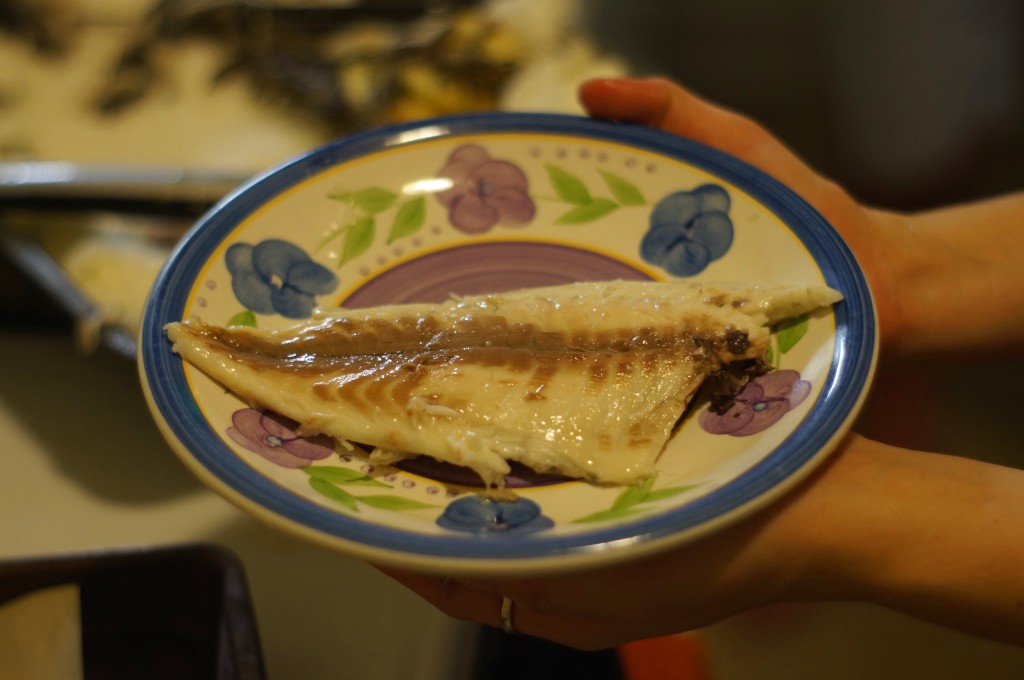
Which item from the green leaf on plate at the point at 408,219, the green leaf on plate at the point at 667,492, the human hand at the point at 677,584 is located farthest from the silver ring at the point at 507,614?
the green leaf on plate at the point at 408,219

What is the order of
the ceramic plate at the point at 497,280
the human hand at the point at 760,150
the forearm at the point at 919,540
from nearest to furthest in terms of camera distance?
1. the ceramic plate at the point at 497,280
2. the forearm at the point at 919,540
3. the human hand at the point at 760,150

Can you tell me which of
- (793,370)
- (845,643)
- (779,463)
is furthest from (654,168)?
(845,643)

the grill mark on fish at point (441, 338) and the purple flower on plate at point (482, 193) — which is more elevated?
the purple flower on plate at point (482, 193)

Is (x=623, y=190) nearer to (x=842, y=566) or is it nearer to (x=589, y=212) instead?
(x=589, y=212)

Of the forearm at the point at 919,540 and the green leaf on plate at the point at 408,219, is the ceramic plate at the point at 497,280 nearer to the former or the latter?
the green leaf on plate at the point at 408,219

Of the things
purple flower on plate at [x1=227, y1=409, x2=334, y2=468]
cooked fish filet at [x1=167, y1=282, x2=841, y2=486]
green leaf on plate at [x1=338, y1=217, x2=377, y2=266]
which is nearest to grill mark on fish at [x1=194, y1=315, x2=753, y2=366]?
cooked fish filet at [x1=167, y1=282, x2=841, y2=486]

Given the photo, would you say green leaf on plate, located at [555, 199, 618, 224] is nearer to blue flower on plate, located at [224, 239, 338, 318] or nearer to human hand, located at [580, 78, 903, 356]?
human hand, located at [580, 78, 903, 356]
